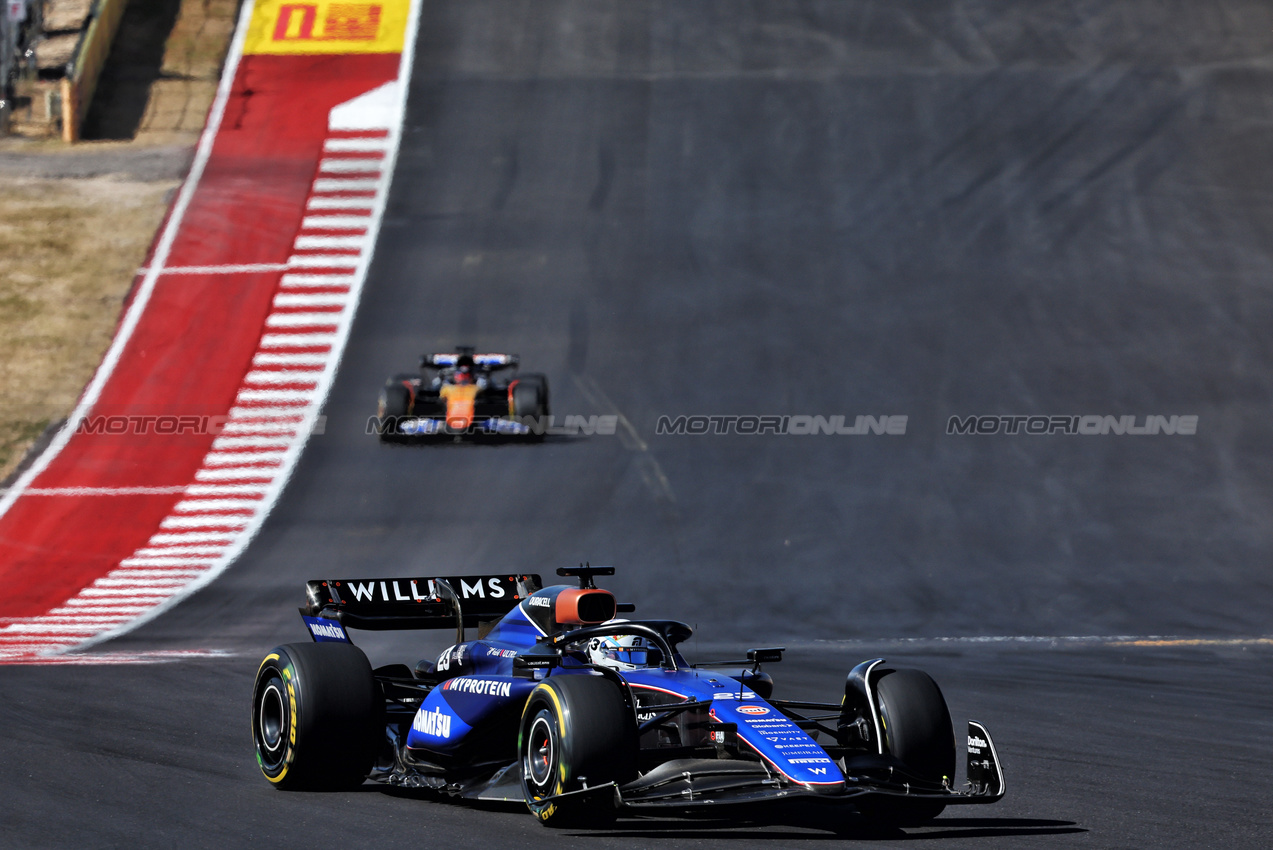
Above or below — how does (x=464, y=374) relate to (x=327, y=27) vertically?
below

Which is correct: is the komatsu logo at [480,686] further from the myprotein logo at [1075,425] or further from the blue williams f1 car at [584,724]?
the myprotein logo at [1075,425]

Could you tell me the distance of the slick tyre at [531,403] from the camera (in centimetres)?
2177

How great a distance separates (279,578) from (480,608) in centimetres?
825

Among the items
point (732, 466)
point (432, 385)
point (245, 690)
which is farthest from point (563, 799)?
point (432, 385)

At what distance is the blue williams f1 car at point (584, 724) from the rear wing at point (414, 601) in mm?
16

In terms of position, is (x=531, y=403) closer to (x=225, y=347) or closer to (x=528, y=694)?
(x=225, y=347)

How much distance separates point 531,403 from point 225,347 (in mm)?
6366

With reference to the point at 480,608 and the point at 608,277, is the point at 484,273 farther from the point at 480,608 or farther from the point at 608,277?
the point at 480,608

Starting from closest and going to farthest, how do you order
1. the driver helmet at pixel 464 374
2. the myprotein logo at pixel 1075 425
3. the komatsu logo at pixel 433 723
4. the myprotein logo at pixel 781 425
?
1. the komatsu logo at pixel 433 723
2. the myprotein logo at pixel 1075 425
3. the myprotein logo at pixel 781 425
4. the driver helmet at pixel 464 374

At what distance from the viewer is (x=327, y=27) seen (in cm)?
3569

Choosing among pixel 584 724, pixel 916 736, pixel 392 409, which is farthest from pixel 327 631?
pixel 392 409

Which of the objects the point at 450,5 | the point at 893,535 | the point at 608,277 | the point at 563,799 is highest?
the point at 450,5

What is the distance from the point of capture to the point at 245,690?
43.0 feet

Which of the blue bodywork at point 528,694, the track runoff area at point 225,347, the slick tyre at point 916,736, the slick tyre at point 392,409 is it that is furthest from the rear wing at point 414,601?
the slick tyre at point 392,409
